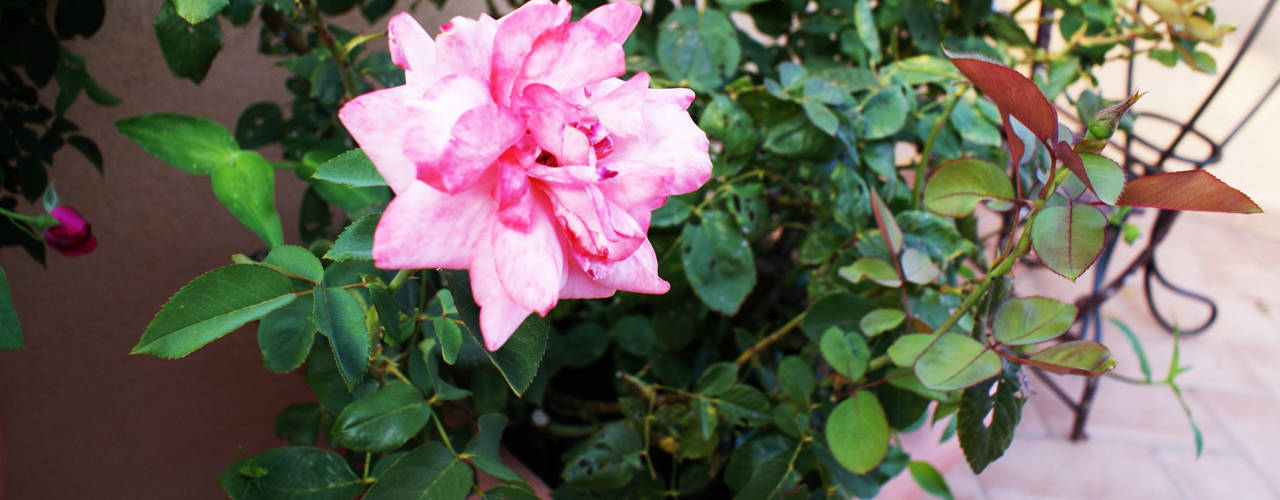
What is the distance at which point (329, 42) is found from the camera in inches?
16.6

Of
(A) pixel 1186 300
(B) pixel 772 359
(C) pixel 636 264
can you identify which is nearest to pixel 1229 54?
(A) pixel 1186 300

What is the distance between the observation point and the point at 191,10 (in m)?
0.33

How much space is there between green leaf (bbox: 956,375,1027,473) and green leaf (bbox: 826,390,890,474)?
6 centimetres

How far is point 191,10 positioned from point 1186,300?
1.93m

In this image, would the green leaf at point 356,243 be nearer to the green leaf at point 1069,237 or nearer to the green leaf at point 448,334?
the green leaf at point 448,334

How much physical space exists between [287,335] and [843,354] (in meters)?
0.33

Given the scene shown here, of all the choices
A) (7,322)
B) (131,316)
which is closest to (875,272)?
(7,322)

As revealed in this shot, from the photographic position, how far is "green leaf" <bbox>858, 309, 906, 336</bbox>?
1.46 feet

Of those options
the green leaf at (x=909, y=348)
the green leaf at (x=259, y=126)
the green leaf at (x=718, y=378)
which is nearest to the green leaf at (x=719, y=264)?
the green leaf at (x=718, y=378)

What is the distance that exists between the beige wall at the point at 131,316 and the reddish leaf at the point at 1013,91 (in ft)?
1.74

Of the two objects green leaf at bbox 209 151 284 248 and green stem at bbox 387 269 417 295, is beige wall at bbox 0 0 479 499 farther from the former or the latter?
green stem at bbox 387 269 417 295

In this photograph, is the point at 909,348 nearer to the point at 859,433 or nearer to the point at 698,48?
the point at 859,433

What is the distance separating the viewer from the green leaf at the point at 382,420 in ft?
1.21

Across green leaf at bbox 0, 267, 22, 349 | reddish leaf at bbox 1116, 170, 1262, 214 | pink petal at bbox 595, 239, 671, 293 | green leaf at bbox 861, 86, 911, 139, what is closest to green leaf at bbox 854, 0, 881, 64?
green leaf at bbox 861, 86, 911, 139
